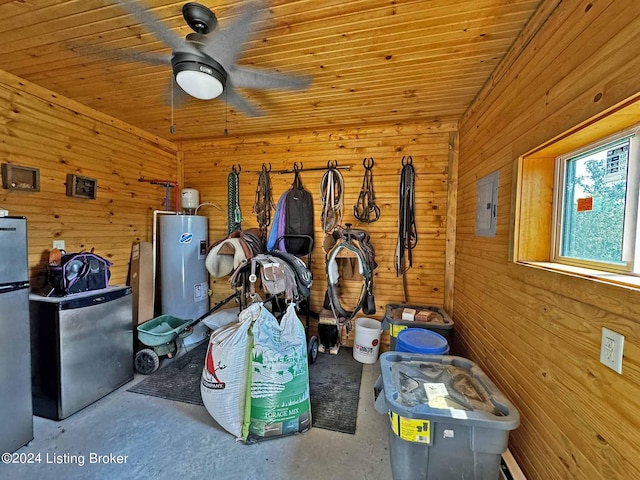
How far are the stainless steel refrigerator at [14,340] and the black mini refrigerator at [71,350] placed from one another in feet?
0.56

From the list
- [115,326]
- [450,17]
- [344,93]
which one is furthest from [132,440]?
[450,17]

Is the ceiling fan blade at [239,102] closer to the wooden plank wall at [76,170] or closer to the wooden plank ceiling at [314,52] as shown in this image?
the wooden plank ceiling at [314,52]

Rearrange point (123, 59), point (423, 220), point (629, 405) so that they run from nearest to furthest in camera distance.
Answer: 1. point (629, 405)
2. point (123, 59)
3. point (423, 220)

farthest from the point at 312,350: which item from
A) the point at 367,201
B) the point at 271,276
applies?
the point at 367,201

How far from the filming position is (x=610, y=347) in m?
0.90

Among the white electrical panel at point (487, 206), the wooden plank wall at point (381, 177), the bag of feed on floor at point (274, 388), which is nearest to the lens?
the bag of feed on floor at point (274, 388)

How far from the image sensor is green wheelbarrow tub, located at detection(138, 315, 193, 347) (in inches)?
98.1

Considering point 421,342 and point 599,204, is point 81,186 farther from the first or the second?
point 599,204

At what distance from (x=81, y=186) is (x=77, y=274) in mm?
967

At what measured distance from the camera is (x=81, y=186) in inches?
101

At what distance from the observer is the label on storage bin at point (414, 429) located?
1.26 meters

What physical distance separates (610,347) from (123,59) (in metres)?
2.97

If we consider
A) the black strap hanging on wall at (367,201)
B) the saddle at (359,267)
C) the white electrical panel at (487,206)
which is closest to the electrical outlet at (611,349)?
the white electrical panel at (487,206)

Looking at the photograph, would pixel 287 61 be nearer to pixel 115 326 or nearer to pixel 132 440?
pixel 115 326
